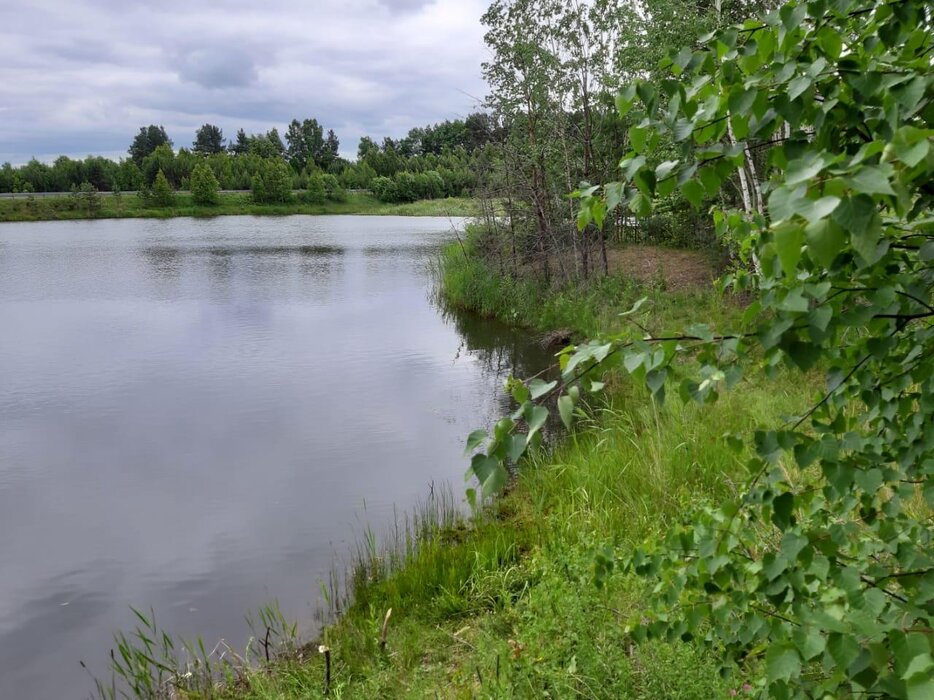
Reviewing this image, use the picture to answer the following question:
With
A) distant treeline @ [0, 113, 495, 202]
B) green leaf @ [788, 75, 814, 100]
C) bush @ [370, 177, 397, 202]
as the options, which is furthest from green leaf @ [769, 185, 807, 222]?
bush @ [370, 177, 397, 202]

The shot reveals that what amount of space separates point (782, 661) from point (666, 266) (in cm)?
1380

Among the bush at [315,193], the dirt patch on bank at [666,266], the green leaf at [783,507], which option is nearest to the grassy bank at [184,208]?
the bush at [315,193]

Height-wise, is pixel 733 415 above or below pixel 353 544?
above

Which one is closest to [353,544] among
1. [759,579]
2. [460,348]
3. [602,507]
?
[602,507]

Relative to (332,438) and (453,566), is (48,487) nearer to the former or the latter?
(332,438)

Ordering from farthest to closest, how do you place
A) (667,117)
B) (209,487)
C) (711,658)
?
(209,487) → (711,658) → (667,117)

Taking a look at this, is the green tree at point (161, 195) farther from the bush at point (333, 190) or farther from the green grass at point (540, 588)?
the green grass at point (540, 588)

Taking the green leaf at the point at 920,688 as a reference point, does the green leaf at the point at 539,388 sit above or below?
above

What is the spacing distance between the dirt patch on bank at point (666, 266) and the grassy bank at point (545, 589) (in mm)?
5967

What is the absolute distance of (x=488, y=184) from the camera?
15664 mm

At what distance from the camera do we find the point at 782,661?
55.1 inches

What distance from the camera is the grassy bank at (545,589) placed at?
10.1 ft

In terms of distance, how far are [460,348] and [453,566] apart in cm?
863

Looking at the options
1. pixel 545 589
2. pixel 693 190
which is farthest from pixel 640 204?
pixel 545 589
